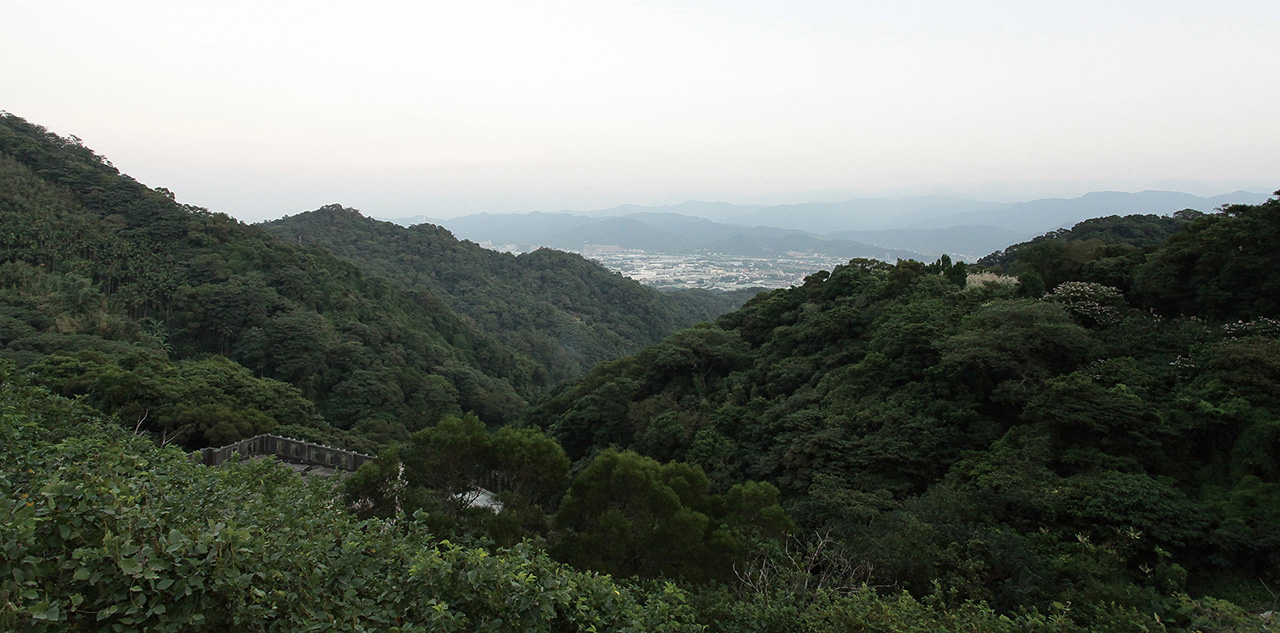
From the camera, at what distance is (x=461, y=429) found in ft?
24.4

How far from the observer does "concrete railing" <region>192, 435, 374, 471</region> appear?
1165 centimetres

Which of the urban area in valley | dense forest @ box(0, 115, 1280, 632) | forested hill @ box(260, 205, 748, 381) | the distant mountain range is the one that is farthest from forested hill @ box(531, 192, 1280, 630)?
the distant mountain range

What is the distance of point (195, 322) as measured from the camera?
22.6 m

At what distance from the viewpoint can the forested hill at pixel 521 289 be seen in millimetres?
44719

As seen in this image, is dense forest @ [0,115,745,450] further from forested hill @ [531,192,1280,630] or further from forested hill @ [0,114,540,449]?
forested hill @ [531,192,1280,630]

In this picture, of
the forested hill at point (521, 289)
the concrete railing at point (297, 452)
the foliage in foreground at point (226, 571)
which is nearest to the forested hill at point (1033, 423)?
the foliage in foreground at point (226, 571)

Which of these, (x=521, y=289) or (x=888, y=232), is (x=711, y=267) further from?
(x=521, y=289)

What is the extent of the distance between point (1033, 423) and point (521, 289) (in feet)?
151

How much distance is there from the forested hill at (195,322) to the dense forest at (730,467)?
5.3 inches

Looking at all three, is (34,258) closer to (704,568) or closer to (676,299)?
(704,568)

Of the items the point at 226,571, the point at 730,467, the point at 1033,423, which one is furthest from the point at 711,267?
the point at 226,571

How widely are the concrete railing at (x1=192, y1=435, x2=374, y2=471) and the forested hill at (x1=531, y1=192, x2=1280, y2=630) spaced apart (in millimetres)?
5863

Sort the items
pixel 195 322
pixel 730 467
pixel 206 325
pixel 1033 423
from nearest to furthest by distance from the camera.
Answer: pixel 1033 423 < pixel 730 467 < pixel 195 322 < pixel 206 325

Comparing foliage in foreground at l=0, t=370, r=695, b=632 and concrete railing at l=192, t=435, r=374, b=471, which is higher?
foliage in foreground at l=0, t=370, r=695, b=632
